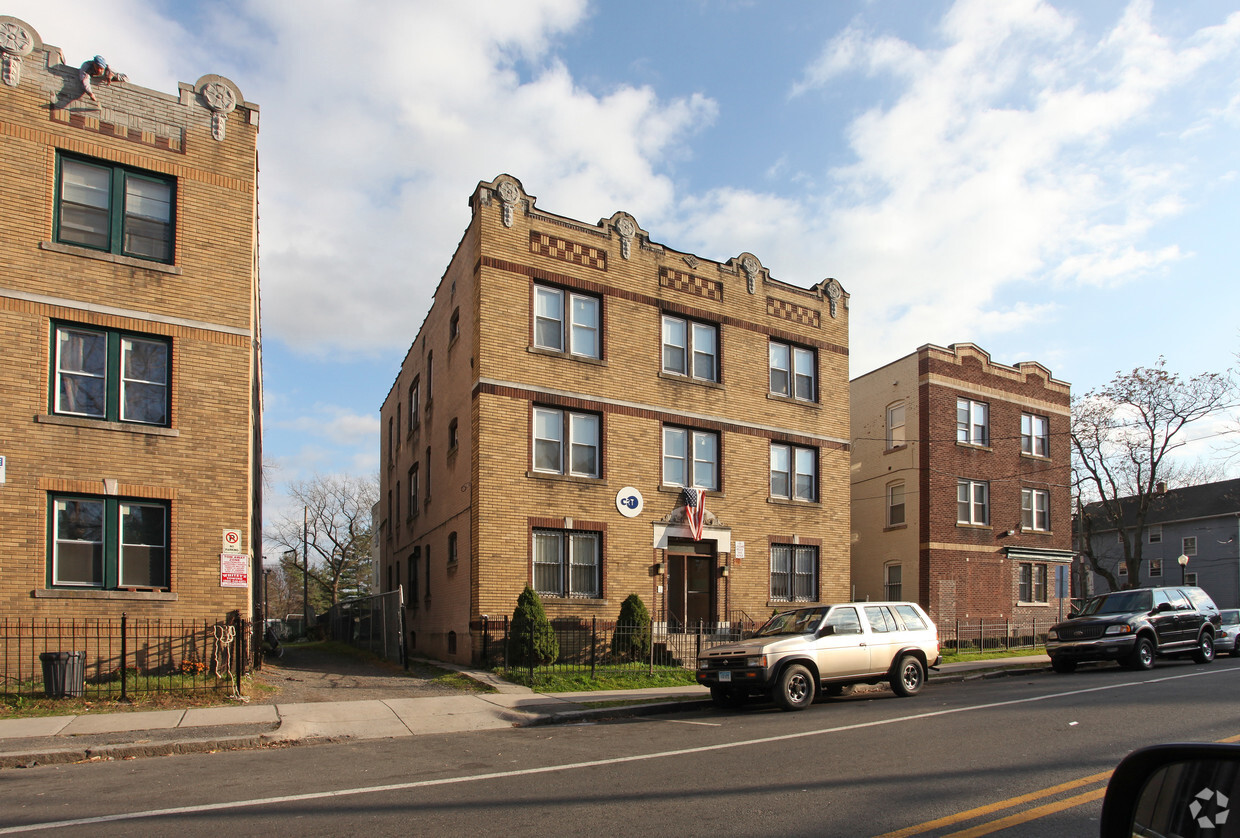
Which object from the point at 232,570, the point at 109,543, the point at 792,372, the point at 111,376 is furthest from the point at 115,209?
the point at 792,372

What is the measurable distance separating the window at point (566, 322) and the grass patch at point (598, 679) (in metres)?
7.58

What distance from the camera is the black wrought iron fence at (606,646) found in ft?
60.2

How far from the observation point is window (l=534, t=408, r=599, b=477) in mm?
20828

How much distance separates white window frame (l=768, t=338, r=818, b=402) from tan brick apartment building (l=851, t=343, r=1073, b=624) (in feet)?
19.1

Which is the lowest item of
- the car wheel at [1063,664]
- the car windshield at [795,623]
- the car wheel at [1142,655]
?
the car wheel at [1063,664]

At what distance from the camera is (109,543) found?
15.1 metres

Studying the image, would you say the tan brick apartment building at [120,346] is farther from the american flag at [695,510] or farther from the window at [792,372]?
the window at [792,372]

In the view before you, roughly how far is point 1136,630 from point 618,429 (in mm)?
12363

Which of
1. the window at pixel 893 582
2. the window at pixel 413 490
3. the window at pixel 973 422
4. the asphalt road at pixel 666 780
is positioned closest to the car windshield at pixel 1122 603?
the asphalt road at pixel 666 780

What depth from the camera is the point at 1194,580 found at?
52.8 metres

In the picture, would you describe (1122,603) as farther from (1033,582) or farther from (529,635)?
(529,635)

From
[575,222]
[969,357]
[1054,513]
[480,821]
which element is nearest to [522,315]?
[575,222]

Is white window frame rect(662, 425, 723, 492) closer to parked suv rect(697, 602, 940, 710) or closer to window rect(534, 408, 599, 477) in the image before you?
window rect(534, 408, 599, 477)

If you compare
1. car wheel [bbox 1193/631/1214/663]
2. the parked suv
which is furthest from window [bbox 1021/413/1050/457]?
the parked suv
